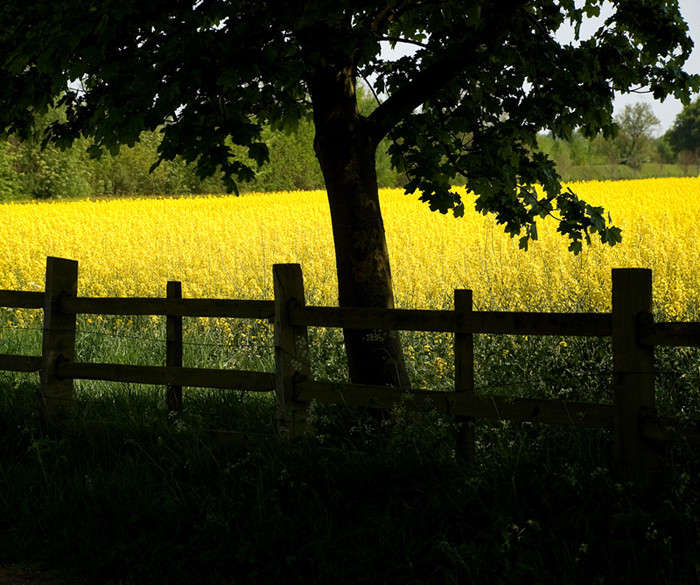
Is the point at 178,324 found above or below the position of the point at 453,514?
above

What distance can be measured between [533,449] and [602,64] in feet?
10.8

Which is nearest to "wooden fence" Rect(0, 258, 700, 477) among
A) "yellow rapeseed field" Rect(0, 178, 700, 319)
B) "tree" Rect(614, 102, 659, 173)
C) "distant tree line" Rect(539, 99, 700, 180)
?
"yellow rapeseed field" Rect(0, 178, 700, 319)

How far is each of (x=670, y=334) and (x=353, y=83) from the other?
349 centimetres

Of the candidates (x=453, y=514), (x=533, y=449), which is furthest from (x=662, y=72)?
(x=453, y=514)

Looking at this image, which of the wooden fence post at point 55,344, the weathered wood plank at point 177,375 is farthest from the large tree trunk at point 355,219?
the wooden fence post at point 55,344

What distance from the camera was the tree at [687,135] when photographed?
118m

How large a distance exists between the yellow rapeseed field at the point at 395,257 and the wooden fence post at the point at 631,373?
15.5ft

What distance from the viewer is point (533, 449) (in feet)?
18.2

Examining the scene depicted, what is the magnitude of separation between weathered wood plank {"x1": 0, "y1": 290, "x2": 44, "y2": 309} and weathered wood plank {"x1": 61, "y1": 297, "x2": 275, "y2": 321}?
347 mm

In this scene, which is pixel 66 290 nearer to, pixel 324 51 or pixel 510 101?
pixel 324 51

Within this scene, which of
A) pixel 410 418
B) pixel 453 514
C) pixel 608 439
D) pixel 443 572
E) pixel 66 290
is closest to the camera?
pixel 443 572

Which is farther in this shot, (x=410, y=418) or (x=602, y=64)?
(x=602, y=64)

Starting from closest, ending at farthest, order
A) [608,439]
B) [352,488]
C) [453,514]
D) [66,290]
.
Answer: [453,514] < [352,488] < [608,439] < [66,290]

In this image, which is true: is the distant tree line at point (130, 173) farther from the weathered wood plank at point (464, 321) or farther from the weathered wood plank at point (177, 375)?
the weathered wood plank at point (464, 321)
